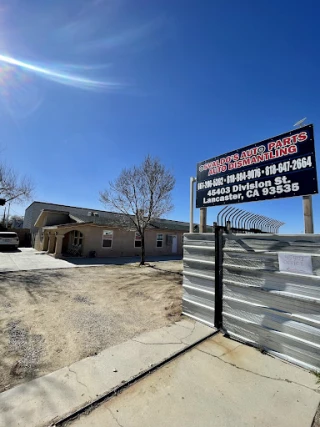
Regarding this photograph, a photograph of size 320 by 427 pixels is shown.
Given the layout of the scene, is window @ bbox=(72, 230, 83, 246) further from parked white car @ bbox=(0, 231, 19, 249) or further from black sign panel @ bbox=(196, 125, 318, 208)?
black sign panel @ bbox=(196, 125, 318, 208)

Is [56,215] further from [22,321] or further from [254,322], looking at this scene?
[254,322]

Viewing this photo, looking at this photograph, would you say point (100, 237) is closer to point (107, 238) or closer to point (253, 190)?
point (107, 238)

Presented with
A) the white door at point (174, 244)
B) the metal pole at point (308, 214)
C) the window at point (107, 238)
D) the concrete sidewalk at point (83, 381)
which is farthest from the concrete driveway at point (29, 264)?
the metal pole at point (308, 214)

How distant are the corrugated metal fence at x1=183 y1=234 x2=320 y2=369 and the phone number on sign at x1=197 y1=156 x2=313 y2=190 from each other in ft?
3.81

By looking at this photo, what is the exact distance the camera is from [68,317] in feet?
16.8

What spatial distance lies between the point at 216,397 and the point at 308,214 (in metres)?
2.98

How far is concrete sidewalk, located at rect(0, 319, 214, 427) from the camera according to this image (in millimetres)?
2257

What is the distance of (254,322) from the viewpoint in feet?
12.3

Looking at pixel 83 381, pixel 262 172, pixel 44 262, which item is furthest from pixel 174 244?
pixel 83 381

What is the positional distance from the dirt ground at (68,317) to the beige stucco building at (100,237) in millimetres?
7917

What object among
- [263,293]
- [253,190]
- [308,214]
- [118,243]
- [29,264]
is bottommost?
[29,264]

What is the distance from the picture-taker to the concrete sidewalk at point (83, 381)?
226 centimetres

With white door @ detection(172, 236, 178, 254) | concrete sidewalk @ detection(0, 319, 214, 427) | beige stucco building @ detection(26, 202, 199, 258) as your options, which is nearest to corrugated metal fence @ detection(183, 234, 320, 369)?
concrete sidewalk @ detection(0, 319, 214, 427)

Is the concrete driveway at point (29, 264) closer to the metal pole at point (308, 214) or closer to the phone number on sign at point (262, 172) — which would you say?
the phone number on sign at point (262, 172)
